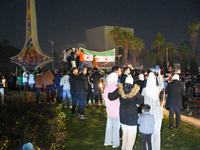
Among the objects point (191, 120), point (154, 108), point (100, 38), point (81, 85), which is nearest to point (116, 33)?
point (100, 38)

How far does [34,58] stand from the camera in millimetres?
36375

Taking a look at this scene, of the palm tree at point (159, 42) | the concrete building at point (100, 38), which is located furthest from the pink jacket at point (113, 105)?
the palm tree at point (159, 42)

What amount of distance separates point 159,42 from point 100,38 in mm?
15612

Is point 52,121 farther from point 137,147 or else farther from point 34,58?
point 34,58

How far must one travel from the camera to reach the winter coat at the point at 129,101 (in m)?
4.87

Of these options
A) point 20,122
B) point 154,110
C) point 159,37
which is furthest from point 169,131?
point 159,37

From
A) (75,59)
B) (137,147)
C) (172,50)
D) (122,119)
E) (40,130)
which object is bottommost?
(137,147)

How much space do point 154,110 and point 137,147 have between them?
1.41 metres

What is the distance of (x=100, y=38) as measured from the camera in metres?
47.6

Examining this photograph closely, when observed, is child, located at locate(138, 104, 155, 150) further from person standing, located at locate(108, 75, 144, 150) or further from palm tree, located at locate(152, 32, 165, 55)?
palm tree, located at locate(152, 32, 165, 55)

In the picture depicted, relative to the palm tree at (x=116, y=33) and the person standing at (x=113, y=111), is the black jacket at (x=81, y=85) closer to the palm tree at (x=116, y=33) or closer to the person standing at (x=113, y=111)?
the person standing at (x=113, y=111)

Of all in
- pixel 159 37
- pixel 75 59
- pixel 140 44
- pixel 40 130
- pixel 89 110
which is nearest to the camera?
pixel 40 130

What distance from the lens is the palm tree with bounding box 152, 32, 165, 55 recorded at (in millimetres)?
54094

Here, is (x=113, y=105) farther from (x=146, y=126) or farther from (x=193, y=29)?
(x=193, y=29)
